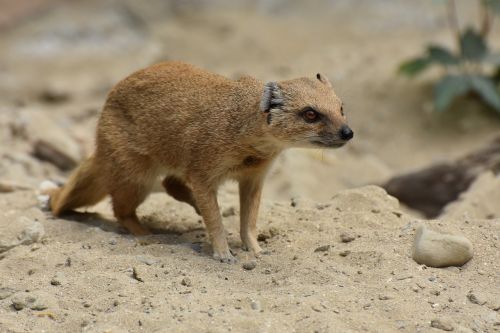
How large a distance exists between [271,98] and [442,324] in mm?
1525

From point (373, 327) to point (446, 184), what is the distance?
11.8 ft

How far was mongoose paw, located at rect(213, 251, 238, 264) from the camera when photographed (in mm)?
4133

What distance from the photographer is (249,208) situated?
4.45m

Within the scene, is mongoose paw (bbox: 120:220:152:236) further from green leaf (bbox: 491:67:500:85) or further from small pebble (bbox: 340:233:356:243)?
green leaf (bbox: 491:67:500:85)

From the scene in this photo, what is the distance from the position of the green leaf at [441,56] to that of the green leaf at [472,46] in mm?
135

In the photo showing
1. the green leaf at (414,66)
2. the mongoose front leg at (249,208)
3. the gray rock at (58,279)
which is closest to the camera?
the gray rock at (58,279)

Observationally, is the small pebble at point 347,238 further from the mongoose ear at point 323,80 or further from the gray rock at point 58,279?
the gray rock at point 58,279

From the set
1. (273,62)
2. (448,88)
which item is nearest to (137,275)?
(448,88)

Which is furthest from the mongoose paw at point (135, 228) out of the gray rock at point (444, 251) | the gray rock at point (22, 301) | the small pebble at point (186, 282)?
the gray rock at point (444, 251)

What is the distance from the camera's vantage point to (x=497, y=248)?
3.88m

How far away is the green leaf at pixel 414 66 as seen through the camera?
8336mm

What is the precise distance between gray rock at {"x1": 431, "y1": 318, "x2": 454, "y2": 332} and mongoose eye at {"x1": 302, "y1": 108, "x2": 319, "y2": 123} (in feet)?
4.15

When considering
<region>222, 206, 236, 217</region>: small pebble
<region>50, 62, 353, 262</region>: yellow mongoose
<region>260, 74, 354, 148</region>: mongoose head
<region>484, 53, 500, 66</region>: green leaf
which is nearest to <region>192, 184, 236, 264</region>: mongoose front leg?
<region>50, 62, 353, 262</region>: yellow mongoose

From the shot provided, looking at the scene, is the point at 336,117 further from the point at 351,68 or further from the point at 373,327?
the point at 351,68
